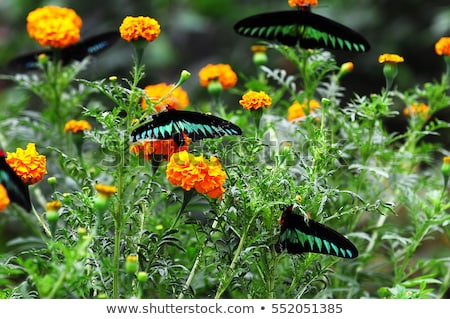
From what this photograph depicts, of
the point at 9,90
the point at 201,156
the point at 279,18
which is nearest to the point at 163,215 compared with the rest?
the point at 201,156

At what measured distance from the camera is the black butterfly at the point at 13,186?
1.11 m

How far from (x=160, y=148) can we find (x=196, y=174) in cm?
14

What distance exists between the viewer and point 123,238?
4.07 ft

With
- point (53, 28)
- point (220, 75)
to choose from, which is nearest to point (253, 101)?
point (220, 75)

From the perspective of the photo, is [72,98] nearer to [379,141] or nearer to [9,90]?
[379,141]

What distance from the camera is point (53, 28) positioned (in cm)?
156

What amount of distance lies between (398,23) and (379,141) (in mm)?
1991

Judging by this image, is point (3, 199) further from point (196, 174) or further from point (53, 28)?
point (53, 28)

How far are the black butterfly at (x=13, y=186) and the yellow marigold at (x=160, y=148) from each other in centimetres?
21

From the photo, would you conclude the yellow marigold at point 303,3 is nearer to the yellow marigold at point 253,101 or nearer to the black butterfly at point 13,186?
the yellow marigold at point 253,101

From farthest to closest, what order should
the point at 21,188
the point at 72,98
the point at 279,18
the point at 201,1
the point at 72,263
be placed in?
the point at 201,1, the point at 72,98, the point at 279,18, the point at 21,188, the point at 72,263

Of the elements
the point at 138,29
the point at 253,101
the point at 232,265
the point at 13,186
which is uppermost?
the point at 138,29

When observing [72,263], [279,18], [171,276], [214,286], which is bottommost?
[214,286]

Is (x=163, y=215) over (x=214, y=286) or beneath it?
over
